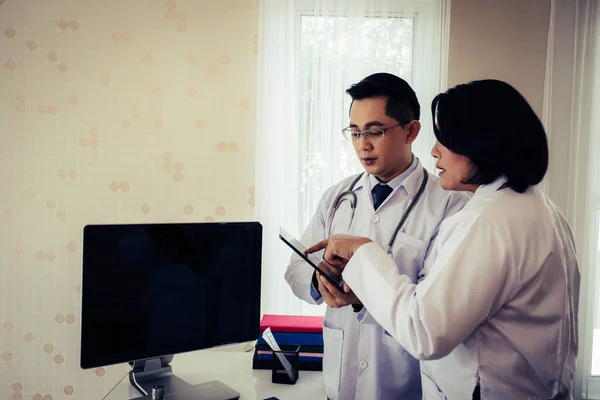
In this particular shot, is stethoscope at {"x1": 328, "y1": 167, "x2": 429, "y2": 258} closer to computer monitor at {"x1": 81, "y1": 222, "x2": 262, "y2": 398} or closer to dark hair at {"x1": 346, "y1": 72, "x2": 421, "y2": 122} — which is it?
dark hair at {"x1": 346, "y1": 72, "x2": 421, "y2": 122}

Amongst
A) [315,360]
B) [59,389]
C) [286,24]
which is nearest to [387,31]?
[286,24]

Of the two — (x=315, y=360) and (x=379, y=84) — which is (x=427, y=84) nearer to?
(x=379, y=84)

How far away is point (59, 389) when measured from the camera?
2604 mm

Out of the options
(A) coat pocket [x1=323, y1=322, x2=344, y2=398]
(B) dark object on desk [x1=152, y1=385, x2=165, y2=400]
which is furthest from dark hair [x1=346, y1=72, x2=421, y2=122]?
(B) dark object on desk [x1=152, y1=385, x2=165, y2=400]

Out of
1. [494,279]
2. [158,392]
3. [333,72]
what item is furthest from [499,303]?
[333,72]

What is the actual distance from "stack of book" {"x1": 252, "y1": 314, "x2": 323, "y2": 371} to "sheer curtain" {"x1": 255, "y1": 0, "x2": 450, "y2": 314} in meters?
0.83

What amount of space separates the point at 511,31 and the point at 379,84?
4.52 ft

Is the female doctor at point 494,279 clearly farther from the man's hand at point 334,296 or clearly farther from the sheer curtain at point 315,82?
the sheer curtain at point 315,82

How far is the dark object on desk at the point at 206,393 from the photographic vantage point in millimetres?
1351

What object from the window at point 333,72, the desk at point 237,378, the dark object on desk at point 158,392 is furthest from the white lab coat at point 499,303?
the window at point 333,72

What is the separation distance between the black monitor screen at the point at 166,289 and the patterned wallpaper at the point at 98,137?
1.15m

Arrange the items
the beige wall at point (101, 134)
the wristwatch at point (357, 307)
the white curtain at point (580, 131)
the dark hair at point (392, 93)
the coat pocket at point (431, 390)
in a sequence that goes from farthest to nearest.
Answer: the beige wall at point (101, 134), the white curtain at point (580, 131), the dark hair at point (392, 93), the wristwatch at point (357, 307), the coat pocket at point (431, 390)

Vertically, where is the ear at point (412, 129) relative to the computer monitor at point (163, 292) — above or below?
above

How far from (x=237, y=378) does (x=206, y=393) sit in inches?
7.2
